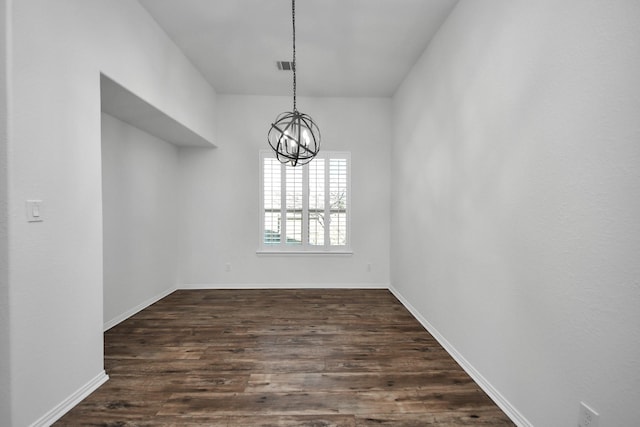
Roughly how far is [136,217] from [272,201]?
1.95 meters

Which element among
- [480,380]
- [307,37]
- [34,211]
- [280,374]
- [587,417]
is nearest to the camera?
[587,417]

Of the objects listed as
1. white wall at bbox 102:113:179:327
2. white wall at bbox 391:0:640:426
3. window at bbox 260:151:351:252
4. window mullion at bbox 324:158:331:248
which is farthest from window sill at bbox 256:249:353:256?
white wall at bbox 391:0:640:426

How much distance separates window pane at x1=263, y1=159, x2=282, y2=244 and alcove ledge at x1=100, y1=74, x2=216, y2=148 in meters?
1.02

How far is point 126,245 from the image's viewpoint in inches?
136

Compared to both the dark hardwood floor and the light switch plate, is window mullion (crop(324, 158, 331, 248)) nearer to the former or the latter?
the dark hardwood floor

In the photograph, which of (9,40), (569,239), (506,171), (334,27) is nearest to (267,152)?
(334,27)

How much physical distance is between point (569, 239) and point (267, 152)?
13.4ft

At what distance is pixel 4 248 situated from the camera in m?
1.51

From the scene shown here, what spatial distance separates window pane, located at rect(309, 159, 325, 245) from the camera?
15.8 feet

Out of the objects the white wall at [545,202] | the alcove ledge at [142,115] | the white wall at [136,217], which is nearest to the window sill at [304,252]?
the white wall at [136,217]

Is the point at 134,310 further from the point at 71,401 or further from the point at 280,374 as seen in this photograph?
the point at 280,374

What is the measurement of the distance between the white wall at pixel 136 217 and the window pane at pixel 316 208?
2212 millimetres

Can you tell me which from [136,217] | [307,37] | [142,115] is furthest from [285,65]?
[136,217]

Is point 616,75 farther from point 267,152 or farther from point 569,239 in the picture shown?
point 267,152
